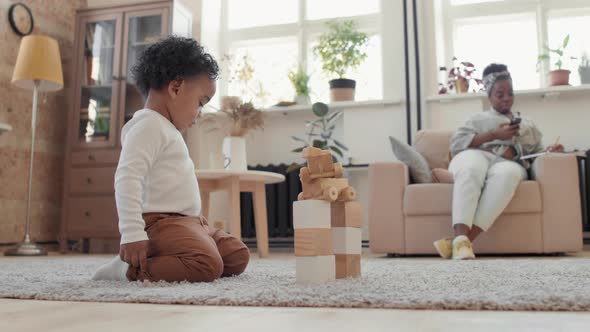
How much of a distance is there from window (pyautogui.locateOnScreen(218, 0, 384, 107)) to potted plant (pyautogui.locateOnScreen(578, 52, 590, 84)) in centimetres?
136

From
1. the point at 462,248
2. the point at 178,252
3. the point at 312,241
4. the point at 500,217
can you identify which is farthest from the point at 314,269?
the point at 500,217

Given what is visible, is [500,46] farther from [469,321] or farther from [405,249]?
[469,321]

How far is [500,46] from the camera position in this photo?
173 inches

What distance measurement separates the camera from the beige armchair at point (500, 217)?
2932mm

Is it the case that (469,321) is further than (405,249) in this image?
No

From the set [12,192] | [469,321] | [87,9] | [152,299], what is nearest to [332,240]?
[152,299]

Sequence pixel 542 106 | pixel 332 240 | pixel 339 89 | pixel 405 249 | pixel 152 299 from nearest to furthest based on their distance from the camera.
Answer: pixel 152 299 < pixel 332 240 < pixel 405 249 < pixel 542 106 < pixel 339 89

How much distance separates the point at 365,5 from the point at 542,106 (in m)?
1.54

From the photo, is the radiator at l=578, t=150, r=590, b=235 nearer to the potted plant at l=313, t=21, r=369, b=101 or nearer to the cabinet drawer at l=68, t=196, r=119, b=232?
the potted plant at l=313, t=21, r=369, b=101

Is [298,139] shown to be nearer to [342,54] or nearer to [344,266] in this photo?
[342,54]

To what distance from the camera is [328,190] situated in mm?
1276

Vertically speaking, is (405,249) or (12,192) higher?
(12,192)

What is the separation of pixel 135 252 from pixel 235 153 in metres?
2.08

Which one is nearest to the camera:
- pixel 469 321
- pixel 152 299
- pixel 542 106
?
pixel 469 321
